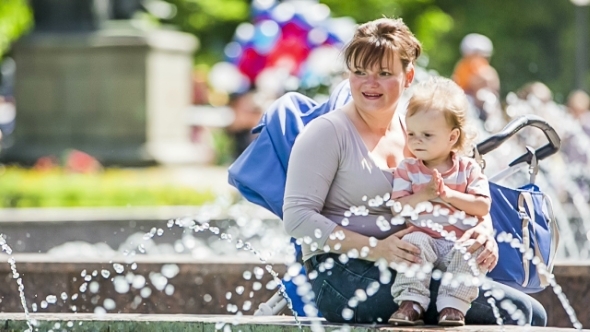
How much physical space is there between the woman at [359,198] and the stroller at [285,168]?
26 centimetres

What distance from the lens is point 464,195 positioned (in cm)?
433

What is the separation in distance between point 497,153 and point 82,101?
627 cm

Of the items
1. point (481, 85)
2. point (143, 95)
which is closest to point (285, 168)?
point (481, 85)

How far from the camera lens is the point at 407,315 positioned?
13.9 feet

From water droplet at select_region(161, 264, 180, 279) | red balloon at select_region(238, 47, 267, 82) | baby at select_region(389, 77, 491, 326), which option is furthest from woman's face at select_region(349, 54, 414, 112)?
→ red balloon at select_region(238, 47, 267, 82)

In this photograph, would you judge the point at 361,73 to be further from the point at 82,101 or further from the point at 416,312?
the point at 82,101

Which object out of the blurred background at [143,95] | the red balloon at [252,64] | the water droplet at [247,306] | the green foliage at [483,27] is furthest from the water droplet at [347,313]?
the green foliage at [483,27]

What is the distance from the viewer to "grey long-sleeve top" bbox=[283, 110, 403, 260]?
4418mm

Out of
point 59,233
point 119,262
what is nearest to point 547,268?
point 119,262

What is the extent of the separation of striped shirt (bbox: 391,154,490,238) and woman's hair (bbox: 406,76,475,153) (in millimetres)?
80

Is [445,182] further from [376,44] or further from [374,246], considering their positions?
[376,44]

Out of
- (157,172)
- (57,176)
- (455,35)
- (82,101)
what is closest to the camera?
(57,176)

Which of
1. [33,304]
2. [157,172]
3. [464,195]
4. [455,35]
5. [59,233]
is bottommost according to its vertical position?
[455,35]

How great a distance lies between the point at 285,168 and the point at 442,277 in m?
0.84
